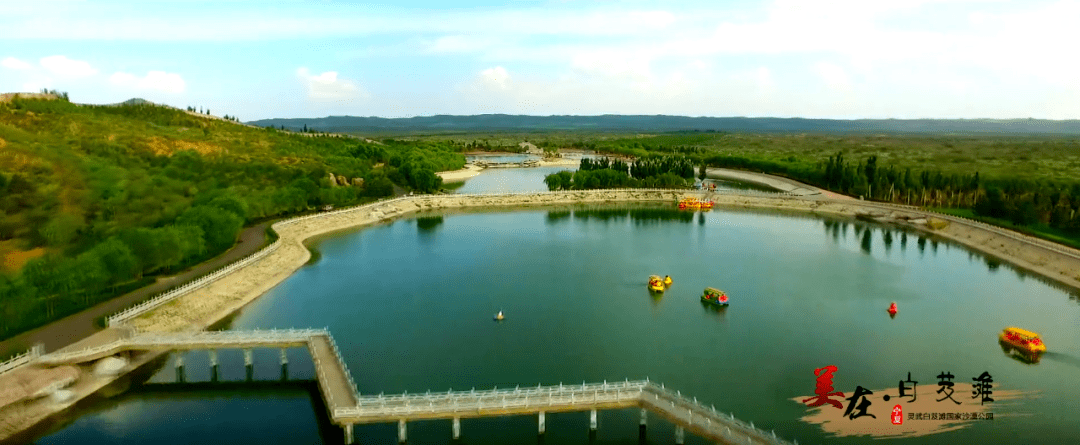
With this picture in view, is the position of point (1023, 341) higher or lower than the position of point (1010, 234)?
lower

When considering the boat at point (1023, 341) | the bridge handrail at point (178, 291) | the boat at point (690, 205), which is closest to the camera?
the boat at point (1023, 341)

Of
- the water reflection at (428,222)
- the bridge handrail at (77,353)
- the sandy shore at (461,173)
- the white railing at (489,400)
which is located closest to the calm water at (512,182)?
the sandy shore at (461,173)

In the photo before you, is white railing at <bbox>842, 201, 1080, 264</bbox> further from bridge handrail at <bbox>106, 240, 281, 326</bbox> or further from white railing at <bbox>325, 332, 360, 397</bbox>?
bridge handrail at <bbox>106, 240, 281, 326</bbox>

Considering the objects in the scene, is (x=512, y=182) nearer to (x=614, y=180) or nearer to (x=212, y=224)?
(x=614, y=180)

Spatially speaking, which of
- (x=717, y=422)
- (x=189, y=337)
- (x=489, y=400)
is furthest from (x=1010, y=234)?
(x=189, y=337)

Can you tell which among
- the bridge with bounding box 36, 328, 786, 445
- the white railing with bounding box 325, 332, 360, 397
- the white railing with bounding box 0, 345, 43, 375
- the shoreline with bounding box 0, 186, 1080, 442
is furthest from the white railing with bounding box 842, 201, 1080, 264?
the white railing with bounding box 0, 345, 43, 375

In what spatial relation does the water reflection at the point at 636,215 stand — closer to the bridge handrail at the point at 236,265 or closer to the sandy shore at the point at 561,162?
the bridge handrail at the point at 236,265
